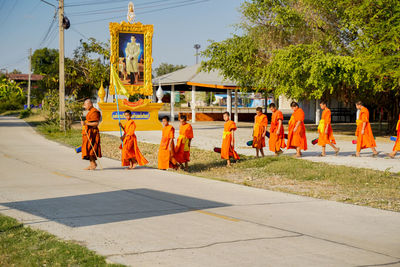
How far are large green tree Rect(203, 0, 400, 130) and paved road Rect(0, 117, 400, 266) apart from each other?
11.4 meters

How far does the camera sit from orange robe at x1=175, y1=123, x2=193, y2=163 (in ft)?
44.2

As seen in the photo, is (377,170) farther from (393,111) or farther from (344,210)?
(393,111)

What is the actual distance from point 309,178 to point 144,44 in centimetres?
2255

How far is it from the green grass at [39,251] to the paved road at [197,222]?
0.73ft

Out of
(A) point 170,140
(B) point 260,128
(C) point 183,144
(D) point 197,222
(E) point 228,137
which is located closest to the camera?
(D) point 197,222

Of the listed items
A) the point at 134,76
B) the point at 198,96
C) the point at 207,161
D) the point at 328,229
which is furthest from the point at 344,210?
the point at 198,96

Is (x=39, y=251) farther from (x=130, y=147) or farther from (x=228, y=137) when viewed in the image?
(x=228, y=137)

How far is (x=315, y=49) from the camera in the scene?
25750 mm

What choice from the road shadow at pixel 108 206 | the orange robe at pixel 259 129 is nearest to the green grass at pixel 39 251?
the road shadow at pixel 108 206

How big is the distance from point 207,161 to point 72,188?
19.6ft

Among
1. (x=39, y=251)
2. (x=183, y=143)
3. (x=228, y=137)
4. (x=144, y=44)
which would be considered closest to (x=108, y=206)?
(x=39, y=251)

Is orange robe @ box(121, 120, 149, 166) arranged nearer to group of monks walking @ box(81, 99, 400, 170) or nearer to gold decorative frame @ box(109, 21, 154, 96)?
group of monks walking @ box(81, 99, 400, 170)

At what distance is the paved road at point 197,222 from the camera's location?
5770 mm

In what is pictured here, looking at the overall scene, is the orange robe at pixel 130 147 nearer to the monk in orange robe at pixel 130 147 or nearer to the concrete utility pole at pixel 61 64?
the monk in orange robe at pixel 130 147
